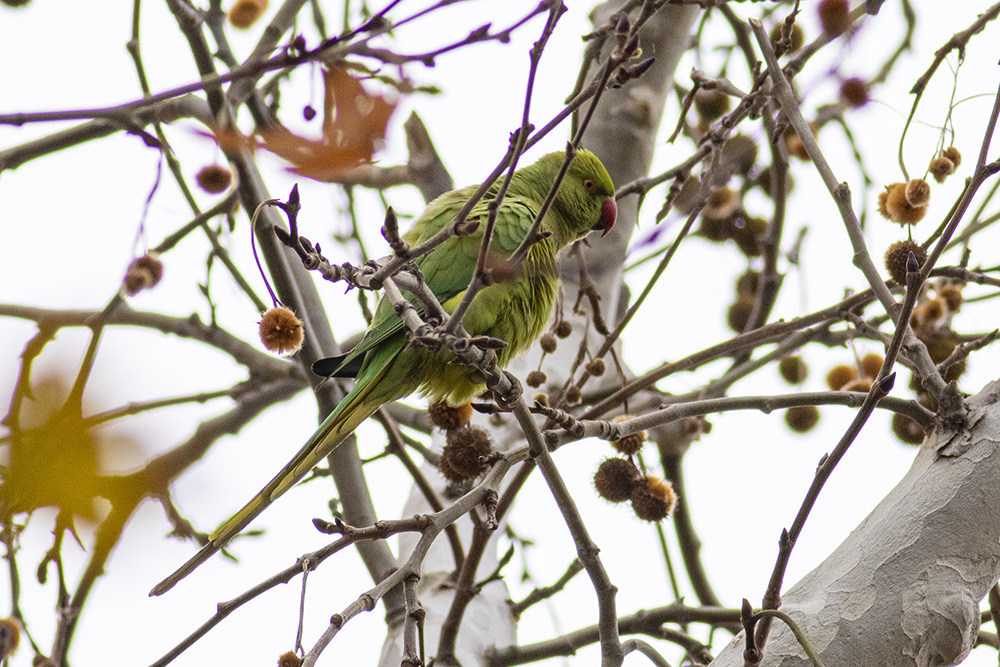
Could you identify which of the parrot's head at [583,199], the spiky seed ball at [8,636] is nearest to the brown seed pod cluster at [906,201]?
the parrot's head at [583,199]

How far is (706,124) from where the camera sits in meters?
3.87

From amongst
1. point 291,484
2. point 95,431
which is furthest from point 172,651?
point 291,484

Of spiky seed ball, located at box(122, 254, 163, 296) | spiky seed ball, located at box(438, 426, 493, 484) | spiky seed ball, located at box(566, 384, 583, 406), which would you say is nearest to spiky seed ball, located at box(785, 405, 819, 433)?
spiky seed ball, located at box(566, 384, 583, 406)

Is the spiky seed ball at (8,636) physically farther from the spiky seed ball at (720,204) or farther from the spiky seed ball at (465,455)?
the spiky seed ball at (720,204)

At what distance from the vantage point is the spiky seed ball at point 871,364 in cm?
286

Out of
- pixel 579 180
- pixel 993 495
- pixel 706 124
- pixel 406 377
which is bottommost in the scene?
pixel 993 495

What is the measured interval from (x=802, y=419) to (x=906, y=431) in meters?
0.70

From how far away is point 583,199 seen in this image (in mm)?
3242

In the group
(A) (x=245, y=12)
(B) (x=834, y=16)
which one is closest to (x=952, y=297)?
(B) (x=834, y=16)

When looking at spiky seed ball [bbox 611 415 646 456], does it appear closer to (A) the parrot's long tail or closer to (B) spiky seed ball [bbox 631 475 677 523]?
(B) spiky seed ball [bbox 631 475 677 523]

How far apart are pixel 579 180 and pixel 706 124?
94 centimetres

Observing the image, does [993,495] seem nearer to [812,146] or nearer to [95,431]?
[812,146]

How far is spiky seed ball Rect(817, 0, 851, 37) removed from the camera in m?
2.59

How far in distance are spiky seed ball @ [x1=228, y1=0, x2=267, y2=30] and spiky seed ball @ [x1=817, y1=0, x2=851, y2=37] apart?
181 cm
